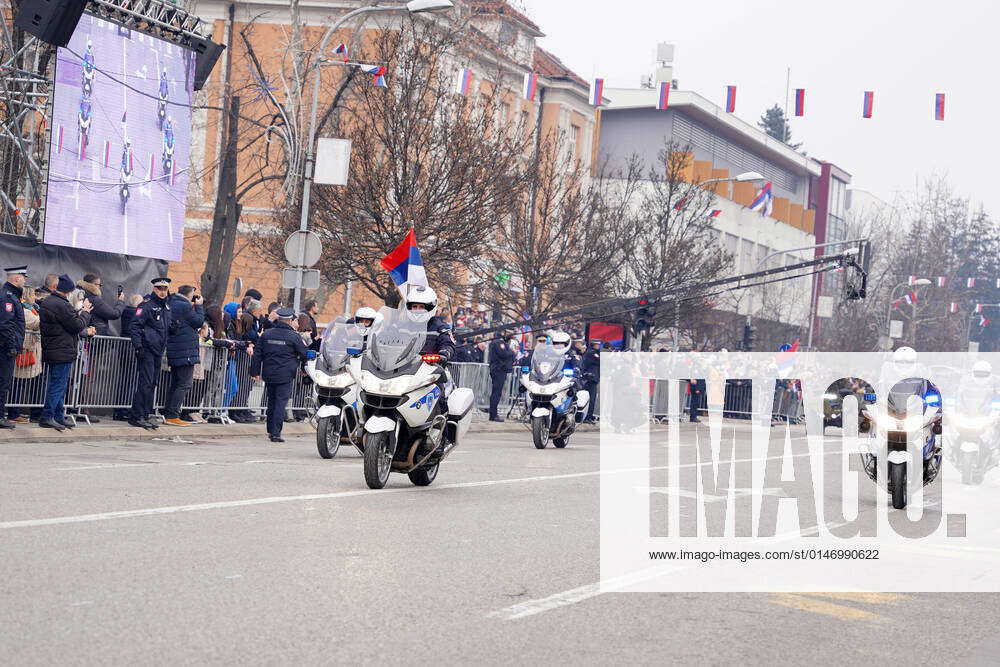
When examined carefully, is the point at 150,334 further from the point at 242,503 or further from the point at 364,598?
the point at 364,598

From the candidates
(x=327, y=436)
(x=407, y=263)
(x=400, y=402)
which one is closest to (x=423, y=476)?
(x=400, y=402)

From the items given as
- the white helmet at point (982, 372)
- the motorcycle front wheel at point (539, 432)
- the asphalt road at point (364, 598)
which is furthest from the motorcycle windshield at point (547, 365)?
the asphalt road at point (364, 598)

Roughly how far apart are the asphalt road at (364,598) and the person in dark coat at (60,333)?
5.55m

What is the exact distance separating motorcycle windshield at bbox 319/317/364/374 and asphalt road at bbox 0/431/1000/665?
16.0 feet

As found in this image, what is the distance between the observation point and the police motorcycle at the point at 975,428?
660 inches

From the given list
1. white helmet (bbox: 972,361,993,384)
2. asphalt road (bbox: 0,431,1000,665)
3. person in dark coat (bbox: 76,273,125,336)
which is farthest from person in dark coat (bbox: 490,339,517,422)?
asphalt road (bbox: 0,431,1000,665)

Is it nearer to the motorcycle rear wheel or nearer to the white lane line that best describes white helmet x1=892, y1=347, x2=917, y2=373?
the white lane line

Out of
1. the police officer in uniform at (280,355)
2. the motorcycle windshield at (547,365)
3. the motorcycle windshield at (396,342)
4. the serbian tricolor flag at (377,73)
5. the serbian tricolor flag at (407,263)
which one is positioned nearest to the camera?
the motorcycle windshield at (396,342)

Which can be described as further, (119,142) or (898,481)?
(119,142)

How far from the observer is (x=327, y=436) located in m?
16.6

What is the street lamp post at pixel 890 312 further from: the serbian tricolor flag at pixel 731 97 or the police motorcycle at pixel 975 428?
the police motorcycle at pixel 975 428

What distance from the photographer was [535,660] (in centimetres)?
609

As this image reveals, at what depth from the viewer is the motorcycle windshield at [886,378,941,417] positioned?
43.7 feet

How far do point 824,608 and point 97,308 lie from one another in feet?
43.4
